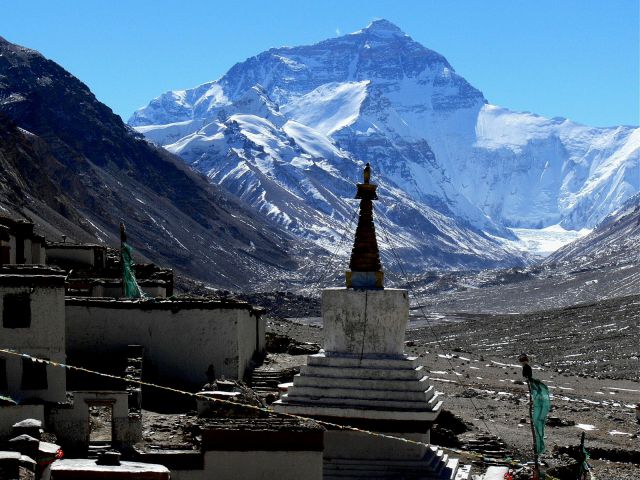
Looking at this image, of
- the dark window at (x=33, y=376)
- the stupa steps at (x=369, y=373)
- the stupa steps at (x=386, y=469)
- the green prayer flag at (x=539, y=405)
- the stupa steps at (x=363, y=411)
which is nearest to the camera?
the green prayer flag at (x=539, y=405)

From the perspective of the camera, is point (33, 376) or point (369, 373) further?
point (33, 376)

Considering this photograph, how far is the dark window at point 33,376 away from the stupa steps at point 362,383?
4.57 meters

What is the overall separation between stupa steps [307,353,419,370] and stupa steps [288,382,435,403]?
348mm

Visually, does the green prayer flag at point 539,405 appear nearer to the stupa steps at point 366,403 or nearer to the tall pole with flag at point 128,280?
the stupa steps at point 366,403

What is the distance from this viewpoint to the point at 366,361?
60.1 feet

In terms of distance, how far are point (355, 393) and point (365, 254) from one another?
91.6 inches

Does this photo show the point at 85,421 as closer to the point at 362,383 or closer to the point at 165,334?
the point at 362,383

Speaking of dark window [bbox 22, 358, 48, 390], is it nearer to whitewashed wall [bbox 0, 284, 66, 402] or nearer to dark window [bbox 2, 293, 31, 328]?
whitewashed wall [bbox 0, 284, 66, 402]

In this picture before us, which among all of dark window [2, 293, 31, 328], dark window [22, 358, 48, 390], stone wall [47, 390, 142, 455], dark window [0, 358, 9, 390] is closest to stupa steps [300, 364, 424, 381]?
stone wall [47, 390, 142, 455]

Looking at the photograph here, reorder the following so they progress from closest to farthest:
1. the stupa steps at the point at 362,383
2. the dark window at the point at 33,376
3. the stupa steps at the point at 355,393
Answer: the stupa steps at the point at 355,393, the stupa steps at the point at 362,383, the dark window at the point at 33,376

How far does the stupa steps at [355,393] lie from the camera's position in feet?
58.7

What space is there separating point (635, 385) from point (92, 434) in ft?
145

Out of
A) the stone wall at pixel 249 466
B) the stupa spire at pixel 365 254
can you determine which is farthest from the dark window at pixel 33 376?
the stone wall at pixel 249 466

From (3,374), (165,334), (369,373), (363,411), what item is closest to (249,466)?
(363,411)
